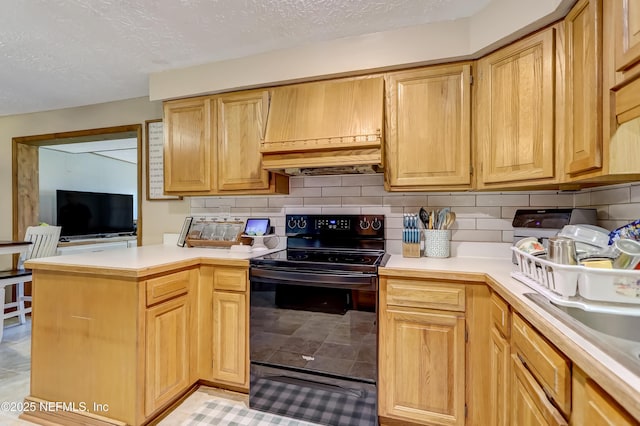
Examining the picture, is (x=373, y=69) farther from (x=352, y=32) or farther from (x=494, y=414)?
(x=494, y=414)

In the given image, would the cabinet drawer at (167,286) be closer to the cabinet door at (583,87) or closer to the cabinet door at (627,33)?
the cabinet door at (583,87)

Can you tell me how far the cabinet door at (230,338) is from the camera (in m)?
1.96

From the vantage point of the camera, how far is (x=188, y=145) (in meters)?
2.42

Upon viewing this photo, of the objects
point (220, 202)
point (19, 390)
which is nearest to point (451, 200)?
point (220, 202)

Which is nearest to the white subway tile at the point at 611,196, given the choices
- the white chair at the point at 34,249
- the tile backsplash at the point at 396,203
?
the tile backsplash at the point at 396,203

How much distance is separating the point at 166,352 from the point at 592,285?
1.99 meters

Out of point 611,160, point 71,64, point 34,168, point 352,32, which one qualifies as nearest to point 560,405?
point 611,160

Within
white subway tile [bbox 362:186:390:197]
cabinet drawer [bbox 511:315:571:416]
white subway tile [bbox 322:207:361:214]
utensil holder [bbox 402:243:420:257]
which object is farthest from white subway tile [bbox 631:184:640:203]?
white subway tile [bbox 322:207:361:214]

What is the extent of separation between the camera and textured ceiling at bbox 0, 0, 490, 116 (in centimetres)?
166

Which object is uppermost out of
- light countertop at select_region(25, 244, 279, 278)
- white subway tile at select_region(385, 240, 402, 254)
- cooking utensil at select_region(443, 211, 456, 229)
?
cooking utensil at select_region(443, 211, 456, 229)

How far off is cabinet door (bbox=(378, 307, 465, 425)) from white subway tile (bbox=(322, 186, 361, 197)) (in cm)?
93

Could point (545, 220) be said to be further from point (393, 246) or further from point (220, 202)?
point (220, 202)

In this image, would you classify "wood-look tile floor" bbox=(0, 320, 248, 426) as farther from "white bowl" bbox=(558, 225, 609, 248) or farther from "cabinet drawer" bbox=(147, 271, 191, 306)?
"white bowl" bbox=(558, 225, 609, 248)

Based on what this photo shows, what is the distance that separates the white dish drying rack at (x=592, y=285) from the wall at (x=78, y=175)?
559 cm
